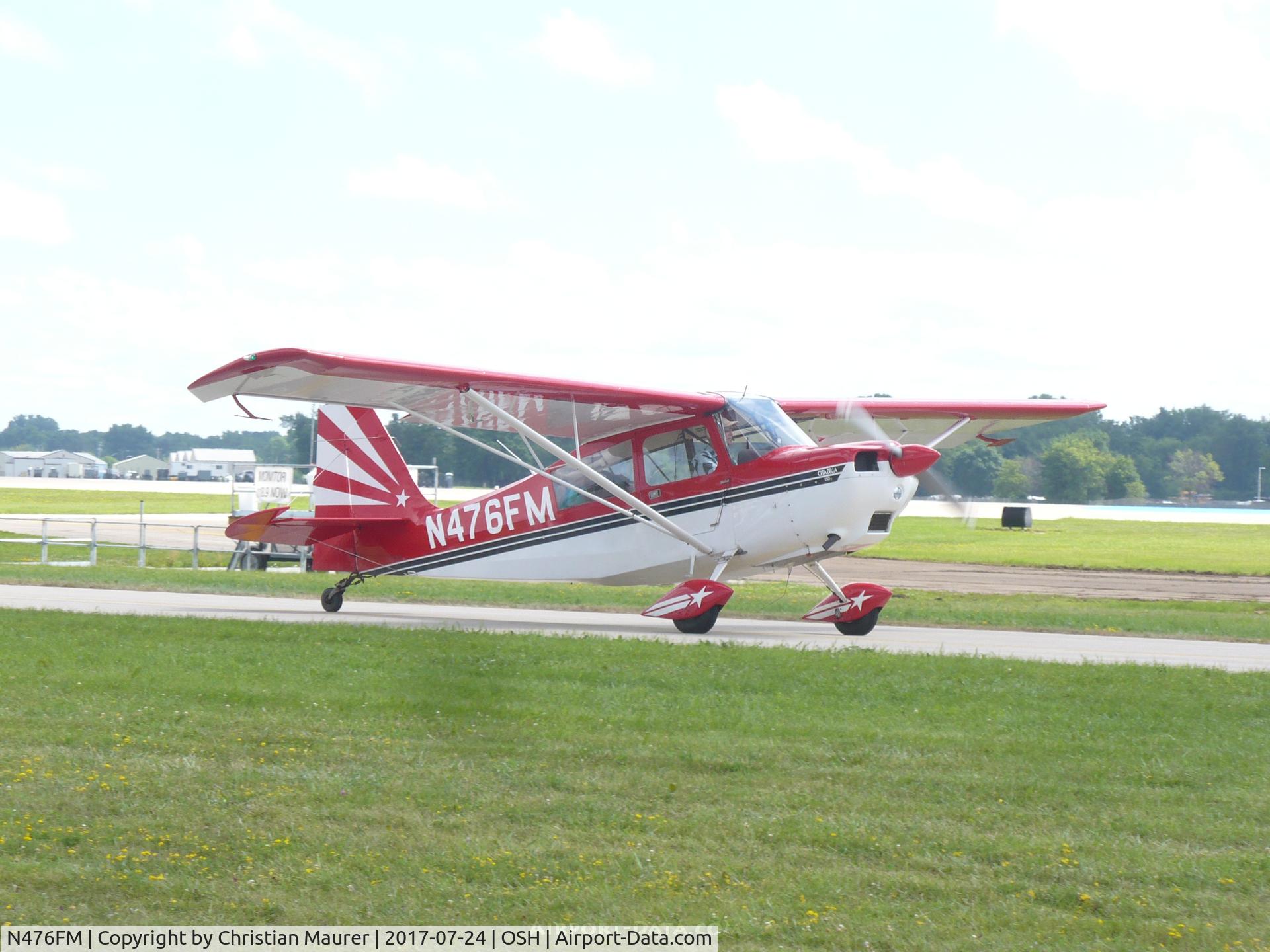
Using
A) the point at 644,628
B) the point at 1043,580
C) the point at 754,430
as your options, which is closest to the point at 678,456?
the point at 754,430

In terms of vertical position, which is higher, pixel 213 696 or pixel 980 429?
pixel 980 429

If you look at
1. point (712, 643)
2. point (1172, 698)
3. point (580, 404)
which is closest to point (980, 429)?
point (580, 404)

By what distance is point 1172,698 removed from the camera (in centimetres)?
1045

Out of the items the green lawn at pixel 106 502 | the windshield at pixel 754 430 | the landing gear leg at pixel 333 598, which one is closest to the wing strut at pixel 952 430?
the windshield at pixel 754 430

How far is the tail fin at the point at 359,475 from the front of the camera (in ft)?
64.9

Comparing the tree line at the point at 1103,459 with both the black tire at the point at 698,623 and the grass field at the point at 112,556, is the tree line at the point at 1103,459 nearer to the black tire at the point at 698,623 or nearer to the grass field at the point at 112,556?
the grass field at the point at 112,556

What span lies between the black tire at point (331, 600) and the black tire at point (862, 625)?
25.1ft

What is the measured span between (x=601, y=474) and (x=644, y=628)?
222cm

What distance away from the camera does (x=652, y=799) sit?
23.0ft

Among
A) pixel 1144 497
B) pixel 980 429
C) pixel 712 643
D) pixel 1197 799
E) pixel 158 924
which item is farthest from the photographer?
pixel 1144 497

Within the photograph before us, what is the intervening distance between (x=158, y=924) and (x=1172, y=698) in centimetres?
831

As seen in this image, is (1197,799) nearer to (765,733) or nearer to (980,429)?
(765,733)

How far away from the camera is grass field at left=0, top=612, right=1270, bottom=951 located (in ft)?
17.3

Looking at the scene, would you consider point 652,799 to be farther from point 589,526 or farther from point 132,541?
point 132,541
